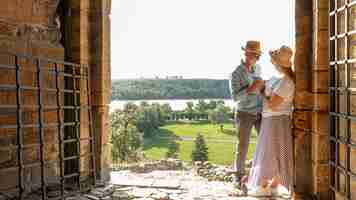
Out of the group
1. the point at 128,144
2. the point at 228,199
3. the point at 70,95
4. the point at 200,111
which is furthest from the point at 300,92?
the point at 200,111

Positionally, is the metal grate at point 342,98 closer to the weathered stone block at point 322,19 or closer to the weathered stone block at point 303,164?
the weathered stone block at point 322,19

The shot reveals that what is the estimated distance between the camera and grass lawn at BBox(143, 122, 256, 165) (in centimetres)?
3626

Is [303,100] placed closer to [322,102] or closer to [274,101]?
[322,102]

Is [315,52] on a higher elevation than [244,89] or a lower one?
higher

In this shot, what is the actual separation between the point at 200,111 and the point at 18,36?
151ft

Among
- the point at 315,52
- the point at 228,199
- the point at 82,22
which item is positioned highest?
the point at 82,22

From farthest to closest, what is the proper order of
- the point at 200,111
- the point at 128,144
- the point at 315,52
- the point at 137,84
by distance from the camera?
1. the point at 200,111
2. the point at 137,84
3. the point at 128,144
4. the point at 315,52

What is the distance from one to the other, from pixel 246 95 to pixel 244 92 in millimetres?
46

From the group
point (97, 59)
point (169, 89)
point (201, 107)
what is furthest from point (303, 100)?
point (201, 107)

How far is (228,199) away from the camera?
15.4 feet

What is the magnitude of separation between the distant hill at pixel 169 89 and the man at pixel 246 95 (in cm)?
3180

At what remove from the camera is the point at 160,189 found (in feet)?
17.6

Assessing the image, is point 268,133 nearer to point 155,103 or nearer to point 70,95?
point 70,95

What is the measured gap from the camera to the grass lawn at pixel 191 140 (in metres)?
36.3
